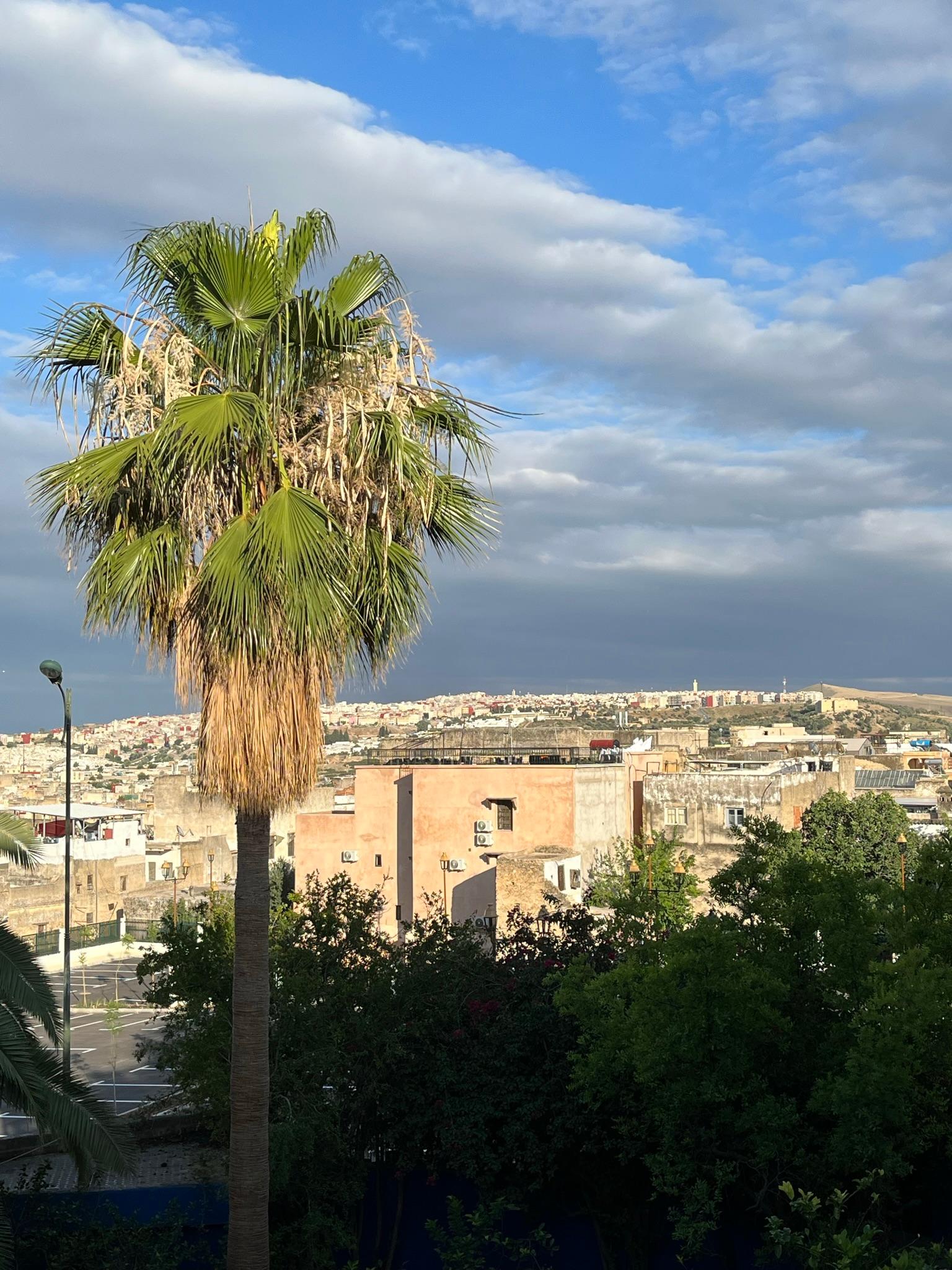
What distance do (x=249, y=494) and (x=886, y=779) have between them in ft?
198

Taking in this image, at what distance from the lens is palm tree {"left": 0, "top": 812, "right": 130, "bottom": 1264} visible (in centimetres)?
1044

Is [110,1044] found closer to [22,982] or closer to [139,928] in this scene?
[139,928]

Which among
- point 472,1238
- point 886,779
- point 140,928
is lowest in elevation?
point 140,928

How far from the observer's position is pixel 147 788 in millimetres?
104375

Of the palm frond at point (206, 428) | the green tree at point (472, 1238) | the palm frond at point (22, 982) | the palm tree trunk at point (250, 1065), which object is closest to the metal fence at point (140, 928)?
the palm frond at point (22, 982)

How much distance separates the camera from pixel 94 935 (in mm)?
41969

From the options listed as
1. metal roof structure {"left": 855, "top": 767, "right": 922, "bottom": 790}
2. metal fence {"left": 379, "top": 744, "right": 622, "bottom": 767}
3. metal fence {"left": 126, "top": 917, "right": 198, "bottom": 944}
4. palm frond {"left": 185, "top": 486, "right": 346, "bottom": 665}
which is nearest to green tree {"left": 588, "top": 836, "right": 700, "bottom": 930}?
palm frond {"left": 185, "top": 486, "right": 346, "bottom": 665}

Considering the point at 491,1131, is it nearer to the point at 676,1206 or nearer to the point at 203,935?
A: the point at 676,1206

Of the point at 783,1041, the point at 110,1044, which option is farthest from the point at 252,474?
the point at 110,1044

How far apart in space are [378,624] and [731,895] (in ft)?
17.9

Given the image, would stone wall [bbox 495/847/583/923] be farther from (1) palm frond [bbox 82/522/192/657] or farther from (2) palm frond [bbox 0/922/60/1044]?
(1) palm frond [bbox 82/522/192/657]

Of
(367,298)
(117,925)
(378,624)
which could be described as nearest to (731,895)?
(378,624)

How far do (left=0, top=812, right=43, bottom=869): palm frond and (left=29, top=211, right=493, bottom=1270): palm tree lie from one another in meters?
5.02

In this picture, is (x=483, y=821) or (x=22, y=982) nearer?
(x=22, y=982)
